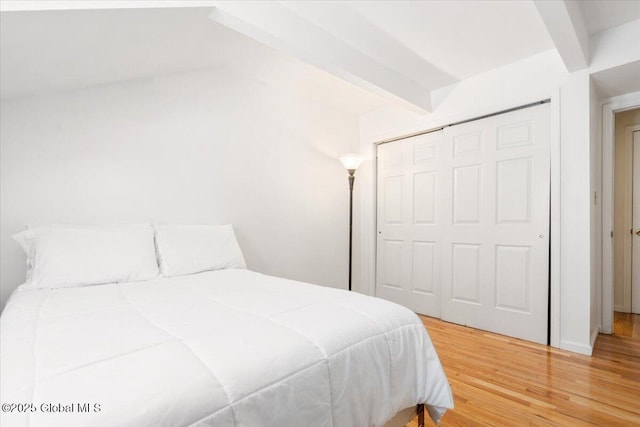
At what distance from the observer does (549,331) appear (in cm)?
258

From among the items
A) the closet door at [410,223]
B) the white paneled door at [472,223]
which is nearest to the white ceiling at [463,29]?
the white paneled door at [472,223]

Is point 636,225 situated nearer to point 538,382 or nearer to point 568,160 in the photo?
point 568,160

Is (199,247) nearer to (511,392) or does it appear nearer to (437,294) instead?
(511,392)

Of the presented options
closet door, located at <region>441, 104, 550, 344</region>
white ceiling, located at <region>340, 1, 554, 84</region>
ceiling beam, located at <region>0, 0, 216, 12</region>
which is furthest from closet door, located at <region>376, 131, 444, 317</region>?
ceiling beam, located at <region>0, 0, 216, 12</region>

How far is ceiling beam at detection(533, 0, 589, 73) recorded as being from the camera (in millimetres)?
1696

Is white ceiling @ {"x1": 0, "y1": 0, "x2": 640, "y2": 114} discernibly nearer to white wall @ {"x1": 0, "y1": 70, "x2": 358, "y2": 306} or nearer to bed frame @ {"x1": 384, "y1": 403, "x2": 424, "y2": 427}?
white wall @ {"x1": 0, "y1": 70, "x2": 358, "y2": 306}

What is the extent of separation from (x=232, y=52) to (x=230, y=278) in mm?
1754

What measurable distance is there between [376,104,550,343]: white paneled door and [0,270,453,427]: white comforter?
1819 millimetres

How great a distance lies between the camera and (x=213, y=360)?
0.85 metres

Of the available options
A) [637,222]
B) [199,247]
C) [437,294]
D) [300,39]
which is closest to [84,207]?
[199,247]

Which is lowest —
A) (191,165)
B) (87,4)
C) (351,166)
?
(191,165)

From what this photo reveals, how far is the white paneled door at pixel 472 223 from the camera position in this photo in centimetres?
267

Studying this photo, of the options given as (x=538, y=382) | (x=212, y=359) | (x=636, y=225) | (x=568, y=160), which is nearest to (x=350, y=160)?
(x=568, y=160)

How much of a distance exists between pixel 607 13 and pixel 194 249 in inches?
127
